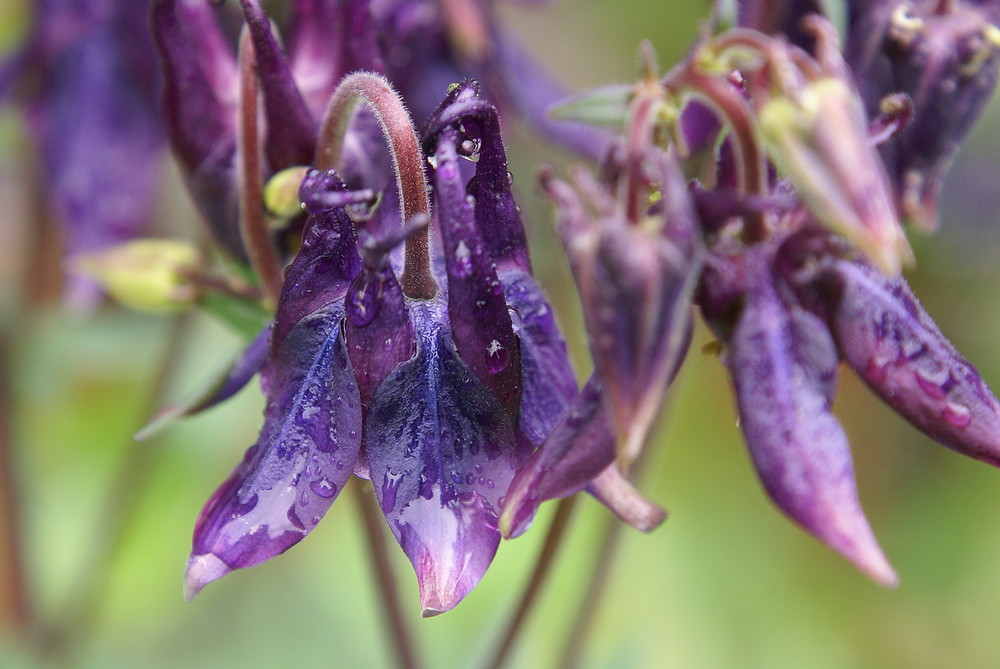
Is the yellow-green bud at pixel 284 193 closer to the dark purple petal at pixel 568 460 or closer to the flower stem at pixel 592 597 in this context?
the dark purple petal at pixel 568 460

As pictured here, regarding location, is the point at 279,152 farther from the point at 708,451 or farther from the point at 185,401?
the point at 708,451

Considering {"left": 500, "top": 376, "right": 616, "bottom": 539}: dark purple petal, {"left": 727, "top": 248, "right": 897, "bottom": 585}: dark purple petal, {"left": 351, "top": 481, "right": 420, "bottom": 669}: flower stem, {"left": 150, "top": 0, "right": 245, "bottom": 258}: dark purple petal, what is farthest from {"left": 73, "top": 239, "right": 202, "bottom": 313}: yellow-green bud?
{"left": 727, "top": 248, "right": 897, "bottom": 585}: dark purple petal

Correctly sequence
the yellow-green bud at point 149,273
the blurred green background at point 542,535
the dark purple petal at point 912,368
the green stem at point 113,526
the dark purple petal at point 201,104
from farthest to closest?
1. the blurred green background at point 542,535
2. the green stem at point 113,526
3. the yellow-green bud at point 149,273
4. the dark purple petal at point 201,104
5. the dark purple petal at point 912,368

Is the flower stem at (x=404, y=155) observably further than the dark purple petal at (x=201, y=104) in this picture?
No

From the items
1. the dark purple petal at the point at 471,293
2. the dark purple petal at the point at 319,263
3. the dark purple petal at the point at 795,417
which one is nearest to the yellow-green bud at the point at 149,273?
the dark purple petal at the point at 319,263

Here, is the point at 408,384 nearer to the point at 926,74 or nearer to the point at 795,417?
the point at 795,417

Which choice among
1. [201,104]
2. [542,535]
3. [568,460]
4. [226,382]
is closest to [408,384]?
[568,460]

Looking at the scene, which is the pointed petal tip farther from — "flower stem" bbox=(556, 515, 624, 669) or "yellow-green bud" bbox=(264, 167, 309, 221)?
"flower stem" bbox=(556, 515, 624, 669)

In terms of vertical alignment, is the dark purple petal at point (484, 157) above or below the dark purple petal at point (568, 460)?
above

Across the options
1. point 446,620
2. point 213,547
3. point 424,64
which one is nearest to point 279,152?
point 213,547
